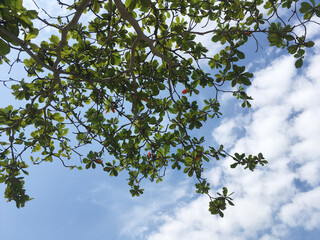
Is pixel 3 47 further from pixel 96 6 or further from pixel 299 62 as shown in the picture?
pixel 299 62

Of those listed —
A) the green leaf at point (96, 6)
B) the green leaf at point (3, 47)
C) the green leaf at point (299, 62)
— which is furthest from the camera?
the green leaf at point (96, 6)

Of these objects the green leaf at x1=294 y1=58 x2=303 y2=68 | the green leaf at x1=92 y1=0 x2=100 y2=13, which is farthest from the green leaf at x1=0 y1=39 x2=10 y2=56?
the green leaf at x1=294 y1=58 x2=303 y2=68

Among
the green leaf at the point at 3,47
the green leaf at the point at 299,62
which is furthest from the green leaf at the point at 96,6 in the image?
the green leaf at the point at 299,62

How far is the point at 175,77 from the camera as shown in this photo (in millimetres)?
4797

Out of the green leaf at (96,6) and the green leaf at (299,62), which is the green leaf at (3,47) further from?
the green leaf at (299,62)

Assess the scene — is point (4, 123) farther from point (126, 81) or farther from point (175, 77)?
point (175, 77)

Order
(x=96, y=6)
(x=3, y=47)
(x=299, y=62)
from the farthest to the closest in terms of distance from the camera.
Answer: (x=96, y=6) < (x=299, y=62) < (x=3, y=47)

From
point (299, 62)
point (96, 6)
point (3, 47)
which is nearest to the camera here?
point (3, 47)

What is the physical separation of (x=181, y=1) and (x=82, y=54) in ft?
6.42

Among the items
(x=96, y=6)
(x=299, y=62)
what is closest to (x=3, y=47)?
(x=96, y=6)

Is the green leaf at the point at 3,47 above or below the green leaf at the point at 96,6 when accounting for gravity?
below

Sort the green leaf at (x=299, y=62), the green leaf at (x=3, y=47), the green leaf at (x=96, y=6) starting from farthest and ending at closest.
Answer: the green leaf at (x=96, y=6)
the green leaf at (x=299, y=62)
the green leaf at (x=3, y=47)

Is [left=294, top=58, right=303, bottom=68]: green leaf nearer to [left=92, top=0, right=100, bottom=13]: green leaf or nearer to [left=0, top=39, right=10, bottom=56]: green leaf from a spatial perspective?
[left=92, top=0, right=100, bottom=13]: green leaf

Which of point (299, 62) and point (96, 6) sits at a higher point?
point (96, 6)
